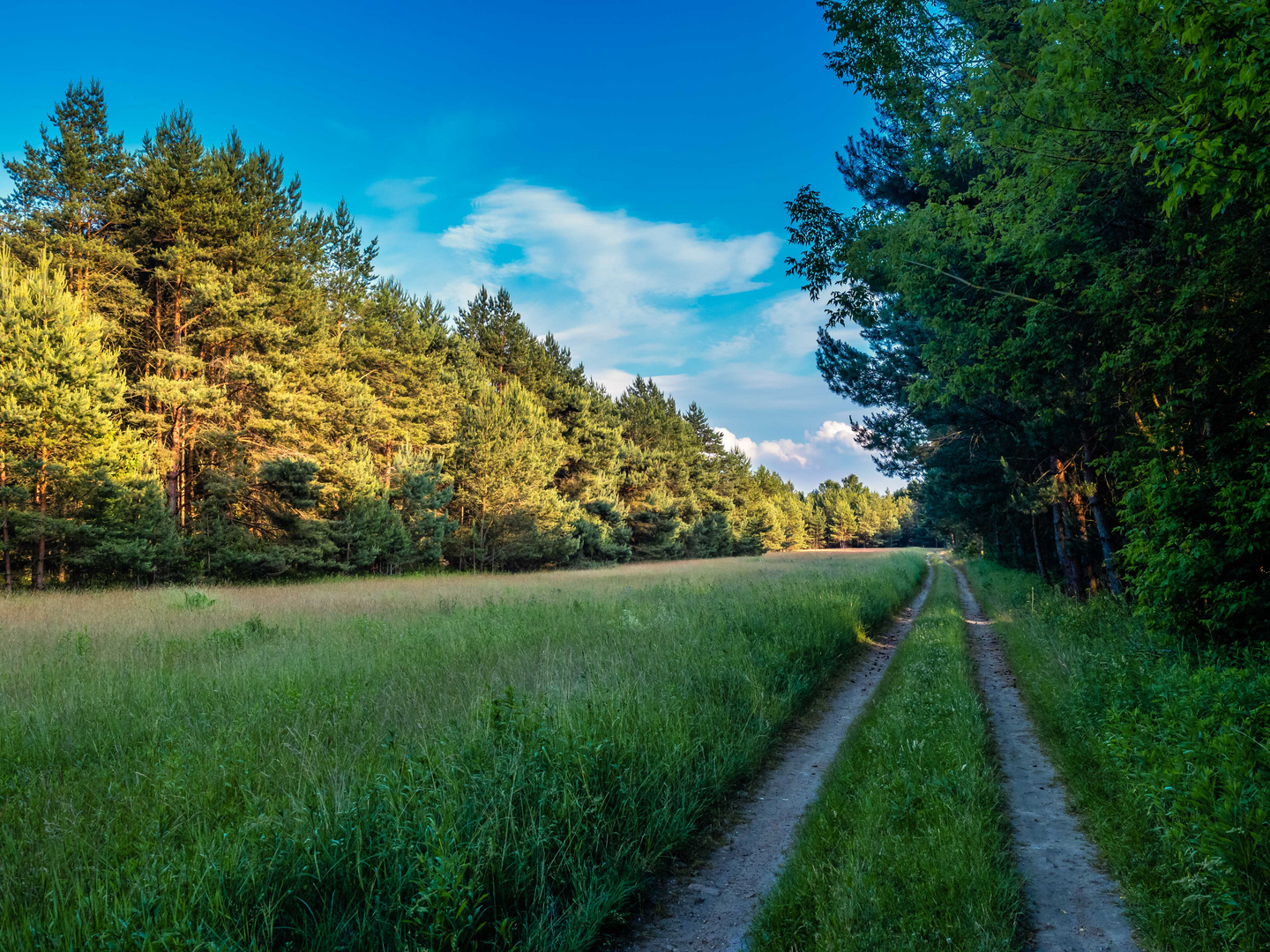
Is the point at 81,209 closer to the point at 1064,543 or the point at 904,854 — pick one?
the point at 904,854

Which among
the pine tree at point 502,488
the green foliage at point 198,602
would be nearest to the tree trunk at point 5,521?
the green foliage at point 198,602

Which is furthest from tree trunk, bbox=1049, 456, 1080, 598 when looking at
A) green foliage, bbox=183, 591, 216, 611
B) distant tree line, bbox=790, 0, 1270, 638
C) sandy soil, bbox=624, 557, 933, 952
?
green foliage, bbox=183, 591, 216, 611

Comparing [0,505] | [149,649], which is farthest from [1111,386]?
[0,505]

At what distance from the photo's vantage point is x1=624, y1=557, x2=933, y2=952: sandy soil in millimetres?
3350

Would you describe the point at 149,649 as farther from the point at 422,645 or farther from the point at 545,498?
the point at 545,498

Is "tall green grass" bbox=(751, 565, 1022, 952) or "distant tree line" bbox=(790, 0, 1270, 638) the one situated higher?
"distant tree line" bbox=(790, 0, 1270, 638)

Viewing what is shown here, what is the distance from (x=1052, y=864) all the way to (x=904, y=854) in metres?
1.19

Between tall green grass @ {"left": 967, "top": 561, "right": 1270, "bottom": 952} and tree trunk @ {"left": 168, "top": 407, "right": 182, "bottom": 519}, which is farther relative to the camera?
tree trunk @ {"left": 168, "top": 407, "right": 182, "bottom": 519}

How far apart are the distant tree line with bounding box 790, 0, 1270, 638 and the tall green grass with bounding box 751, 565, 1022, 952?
3.60 meters

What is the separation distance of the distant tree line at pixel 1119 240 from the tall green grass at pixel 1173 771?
1037 millimetres

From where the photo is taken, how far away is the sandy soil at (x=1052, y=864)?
10.4ft

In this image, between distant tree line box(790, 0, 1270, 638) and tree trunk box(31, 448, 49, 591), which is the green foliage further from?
distant tree line box(790, 0, 1270, 638)

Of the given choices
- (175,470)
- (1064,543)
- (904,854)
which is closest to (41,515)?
(175,470)

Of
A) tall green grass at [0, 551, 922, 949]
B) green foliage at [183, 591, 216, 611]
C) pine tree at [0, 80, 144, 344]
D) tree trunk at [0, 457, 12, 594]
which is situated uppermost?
pine tree at [0, 80, 144, 344]
